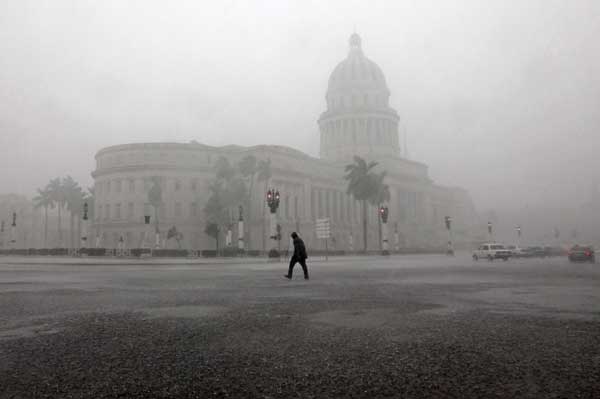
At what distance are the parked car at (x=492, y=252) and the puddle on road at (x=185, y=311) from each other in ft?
128

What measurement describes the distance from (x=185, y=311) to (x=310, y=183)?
272ft

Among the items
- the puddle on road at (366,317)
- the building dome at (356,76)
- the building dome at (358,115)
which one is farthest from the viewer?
the building dome at (356,76)

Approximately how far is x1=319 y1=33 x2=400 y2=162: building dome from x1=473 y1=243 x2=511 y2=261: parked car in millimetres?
67561

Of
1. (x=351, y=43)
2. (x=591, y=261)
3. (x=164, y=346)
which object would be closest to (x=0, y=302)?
(x=164, y=346)

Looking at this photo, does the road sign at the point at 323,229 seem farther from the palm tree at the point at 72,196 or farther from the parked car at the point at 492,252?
the palm tree at the point at 72,196

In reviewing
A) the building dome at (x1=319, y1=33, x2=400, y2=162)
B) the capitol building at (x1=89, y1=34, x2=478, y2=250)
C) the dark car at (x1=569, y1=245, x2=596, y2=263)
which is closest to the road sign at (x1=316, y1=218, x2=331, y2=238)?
the dark car at (x1=569, y1=245, x2=596, y2=263)

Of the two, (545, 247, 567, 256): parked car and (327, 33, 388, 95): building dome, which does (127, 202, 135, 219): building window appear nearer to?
(327, 33, 388, 95): building dome

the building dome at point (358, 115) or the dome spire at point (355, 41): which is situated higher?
the dome spire at point (355, 41)

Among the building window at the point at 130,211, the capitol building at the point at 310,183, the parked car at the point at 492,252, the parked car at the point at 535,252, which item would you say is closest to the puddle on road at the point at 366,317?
the parked car at the point at 492,252

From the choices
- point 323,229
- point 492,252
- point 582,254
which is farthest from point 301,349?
point 492,252

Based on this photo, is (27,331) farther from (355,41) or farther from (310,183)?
(355,41)

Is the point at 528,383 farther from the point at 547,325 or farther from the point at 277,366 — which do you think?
the point at 547,325

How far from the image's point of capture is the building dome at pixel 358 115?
113125 mm

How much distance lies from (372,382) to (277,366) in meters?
0.92
